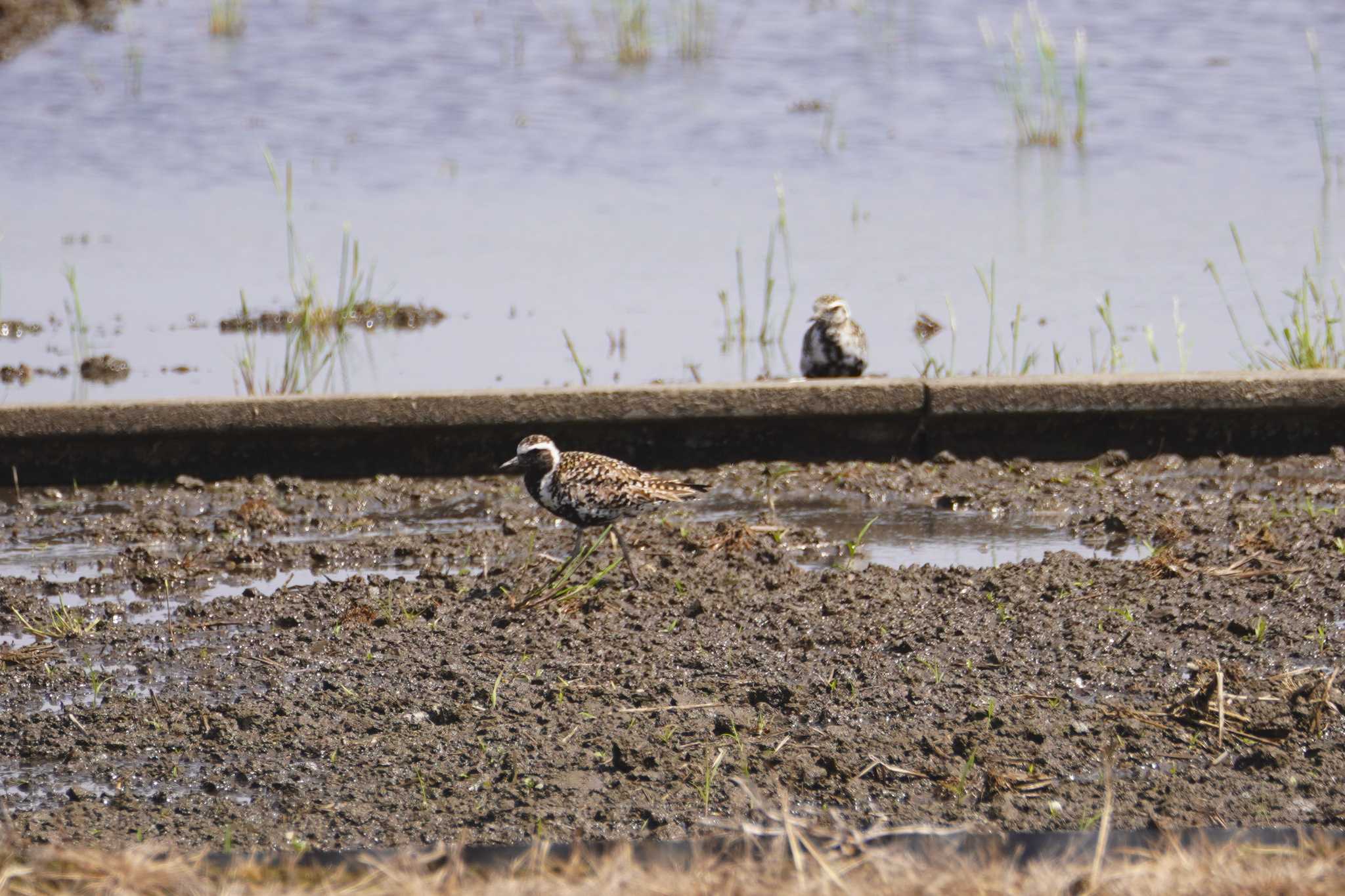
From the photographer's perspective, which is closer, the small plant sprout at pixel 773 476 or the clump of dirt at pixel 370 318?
the small plant sprout at pixel 773 476

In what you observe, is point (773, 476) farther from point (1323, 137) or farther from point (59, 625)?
point (1323, 137)

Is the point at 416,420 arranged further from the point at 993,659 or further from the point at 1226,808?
the point at 1226,808

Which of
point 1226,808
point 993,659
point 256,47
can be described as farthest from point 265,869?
point 256,47

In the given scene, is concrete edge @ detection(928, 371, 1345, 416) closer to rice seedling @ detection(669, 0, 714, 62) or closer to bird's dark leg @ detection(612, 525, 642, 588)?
Result: bird's dark leg @ detection(612, 525, 642, 588)

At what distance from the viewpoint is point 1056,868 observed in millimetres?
2963

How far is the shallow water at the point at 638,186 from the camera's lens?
11016 mm

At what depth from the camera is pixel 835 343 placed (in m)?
9.06

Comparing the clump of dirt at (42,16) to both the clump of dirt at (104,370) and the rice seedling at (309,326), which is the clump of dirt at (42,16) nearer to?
the rice seedling at (309,326)

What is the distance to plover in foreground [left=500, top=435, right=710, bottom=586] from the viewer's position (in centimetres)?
655

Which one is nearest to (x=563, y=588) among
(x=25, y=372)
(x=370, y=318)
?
(x=25, y=372)

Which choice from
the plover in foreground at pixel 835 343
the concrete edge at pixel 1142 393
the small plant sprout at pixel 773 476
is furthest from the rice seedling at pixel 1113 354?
the small plant sprout at pixel 773 476

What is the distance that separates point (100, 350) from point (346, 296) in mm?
1942

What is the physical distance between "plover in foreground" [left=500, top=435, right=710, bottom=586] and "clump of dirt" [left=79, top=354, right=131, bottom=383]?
13.4ft

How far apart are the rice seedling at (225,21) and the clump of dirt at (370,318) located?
1519cm
